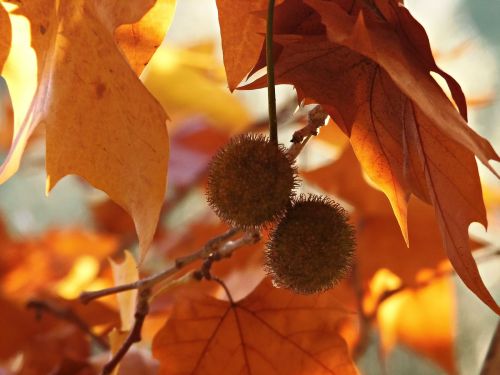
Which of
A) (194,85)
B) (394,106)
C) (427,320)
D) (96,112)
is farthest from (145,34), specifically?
(194,85)

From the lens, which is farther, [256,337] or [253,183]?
[256,337]

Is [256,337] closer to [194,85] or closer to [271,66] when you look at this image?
[271,66]

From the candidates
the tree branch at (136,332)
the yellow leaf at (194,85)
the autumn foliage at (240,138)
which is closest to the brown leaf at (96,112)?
the autumn foliage at (240,138)

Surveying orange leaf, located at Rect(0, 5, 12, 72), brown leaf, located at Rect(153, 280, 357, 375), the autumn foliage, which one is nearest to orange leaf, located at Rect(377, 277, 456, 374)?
the autumn foliage

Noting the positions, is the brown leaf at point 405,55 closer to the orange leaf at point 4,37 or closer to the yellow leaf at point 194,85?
the orange leaf at point 4,37

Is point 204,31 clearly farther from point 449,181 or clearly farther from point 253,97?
point 449,181

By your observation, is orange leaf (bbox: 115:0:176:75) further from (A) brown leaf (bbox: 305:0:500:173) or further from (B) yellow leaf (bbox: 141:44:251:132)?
(B) yellow leaf (bbox: 141:44:251:132)
